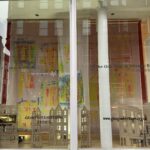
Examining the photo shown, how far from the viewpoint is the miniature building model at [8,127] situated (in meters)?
2.68

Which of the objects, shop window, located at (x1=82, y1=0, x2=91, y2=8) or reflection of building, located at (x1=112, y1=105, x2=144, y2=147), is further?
shop window, located at (x1=82, y1=0, x2=91, y2=8)

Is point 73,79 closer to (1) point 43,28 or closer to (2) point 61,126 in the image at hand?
(2) point 61,126

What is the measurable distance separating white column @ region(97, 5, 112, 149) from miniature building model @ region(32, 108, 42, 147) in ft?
2.08

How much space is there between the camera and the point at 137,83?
3068 mm

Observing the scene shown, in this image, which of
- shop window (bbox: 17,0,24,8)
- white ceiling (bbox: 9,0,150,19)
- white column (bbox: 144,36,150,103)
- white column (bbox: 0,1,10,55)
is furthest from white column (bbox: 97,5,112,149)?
white column (bbox: 0,1,10,55)

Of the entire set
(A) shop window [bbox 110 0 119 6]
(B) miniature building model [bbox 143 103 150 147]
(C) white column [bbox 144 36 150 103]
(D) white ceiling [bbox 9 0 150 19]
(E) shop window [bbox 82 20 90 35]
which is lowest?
Result: (B) miniature building model [bbox 143 103 150 147]

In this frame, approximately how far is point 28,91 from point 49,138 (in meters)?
0.62

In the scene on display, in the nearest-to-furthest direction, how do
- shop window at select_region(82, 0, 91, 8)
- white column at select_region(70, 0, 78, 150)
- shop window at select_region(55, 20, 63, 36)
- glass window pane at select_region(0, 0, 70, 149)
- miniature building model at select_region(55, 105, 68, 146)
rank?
1. white column at select_region(70, 0, 78, 150)
2. miniature building model at select_region(55, 105, 68, 146)
3. glass window pane at select_region(0, 0, 70, 149)
4. shop window at select_region(82, 0, 91, 8)
5. shop window at select_region(55, 20, 63, 36)

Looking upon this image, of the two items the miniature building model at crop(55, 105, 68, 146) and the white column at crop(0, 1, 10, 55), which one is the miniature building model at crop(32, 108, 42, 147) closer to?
the miniature building model at crop(55, 105, 68, 146)

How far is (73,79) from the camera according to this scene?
2516mm

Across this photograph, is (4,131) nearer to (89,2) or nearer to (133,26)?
(89,2)

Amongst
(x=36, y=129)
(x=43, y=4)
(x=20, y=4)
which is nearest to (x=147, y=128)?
(x=36, y=129)

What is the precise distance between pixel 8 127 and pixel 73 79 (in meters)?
0.88

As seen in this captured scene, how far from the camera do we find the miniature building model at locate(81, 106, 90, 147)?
102 inches
